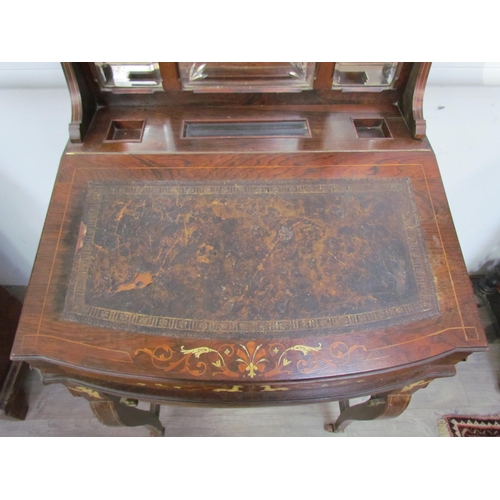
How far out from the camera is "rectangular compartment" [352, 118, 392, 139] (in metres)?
0.92

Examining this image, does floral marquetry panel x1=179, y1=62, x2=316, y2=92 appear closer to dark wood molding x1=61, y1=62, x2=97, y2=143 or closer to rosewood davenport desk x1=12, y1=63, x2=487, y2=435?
rosewood davenport desk x1=12, y1=63, x2=487, y2=435

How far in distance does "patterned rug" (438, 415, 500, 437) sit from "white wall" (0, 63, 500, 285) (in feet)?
2.20

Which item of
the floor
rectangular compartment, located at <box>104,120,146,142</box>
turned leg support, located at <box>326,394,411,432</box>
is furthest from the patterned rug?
rectangular compartment, located at <box>104,120,146,142</box>

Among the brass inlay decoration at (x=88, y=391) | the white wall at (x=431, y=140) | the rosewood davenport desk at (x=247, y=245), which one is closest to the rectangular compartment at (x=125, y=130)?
the rosewood davenport desk at (x=247, y=245)

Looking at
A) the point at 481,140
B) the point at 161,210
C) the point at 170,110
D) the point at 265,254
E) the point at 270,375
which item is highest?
the point at 481,140

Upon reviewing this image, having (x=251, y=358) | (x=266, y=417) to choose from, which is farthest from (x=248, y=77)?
(x=266, y=417)

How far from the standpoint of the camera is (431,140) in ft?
3.89

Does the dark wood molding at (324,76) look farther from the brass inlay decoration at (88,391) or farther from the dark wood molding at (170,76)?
the brass inlay decoration at (88,391)

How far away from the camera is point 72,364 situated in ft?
2.18

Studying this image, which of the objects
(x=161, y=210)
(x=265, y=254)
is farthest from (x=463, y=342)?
(x=161, y=210)

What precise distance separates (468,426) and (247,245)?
1208 mm

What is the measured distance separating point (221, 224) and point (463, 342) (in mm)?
497

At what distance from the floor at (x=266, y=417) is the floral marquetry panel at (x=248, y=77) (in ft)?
3.60

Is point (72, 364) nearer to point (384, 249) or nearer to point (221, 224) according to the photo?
point (221, 224)
